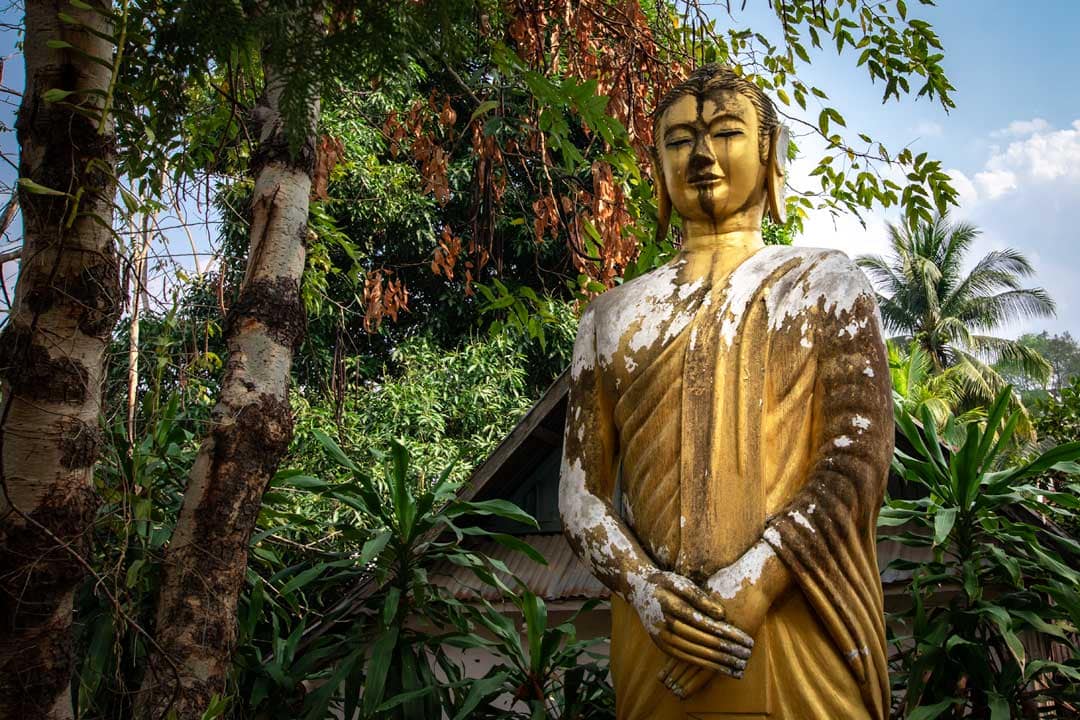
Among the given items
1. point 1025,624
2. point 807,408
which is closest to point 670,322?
point 807,408

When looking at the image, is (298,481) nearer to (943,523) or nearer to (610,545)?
(610,545)

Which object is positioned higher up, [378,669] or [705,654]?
[705,654]

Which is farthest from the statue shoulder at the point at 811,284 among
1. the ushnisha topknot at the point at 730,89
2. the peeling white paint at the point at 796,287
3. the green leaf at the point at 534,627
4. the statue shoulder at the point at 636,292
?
the green leaf at the point at 534,627

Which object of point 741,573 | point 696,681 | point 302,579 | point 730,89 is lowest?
point 302,579

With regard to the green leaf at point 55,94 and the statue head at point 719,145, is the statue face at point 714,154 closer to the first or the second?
the statue head at point 719,145

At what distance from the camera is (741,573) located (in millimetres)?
2516

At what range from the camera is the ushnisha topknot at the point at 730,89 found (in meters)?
3.07

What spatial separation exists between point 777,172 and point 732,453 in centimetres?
95

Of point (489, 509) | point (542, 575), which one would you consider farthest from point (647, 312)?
point (542, 575)

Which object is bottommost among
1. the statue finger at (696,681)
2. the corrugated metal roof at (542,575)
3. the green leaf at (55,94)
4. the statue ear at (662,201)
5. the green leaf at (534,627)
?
the corrugated metal roof at (542,575)

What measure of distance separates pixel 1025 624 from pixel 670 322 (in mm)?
2619

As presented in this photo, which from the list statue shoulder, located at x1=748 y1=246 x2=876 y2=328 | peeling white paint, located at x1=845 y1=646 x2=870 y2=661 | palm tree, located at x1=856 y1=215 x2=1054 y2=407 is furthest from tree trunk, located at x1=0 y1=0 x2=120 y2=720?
palm tree, located at x1=856 y1=215 x2=1054 y2=407

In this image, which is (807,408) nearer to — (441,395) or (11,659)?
(11,659)

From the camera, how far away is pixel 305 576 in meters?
4.46
